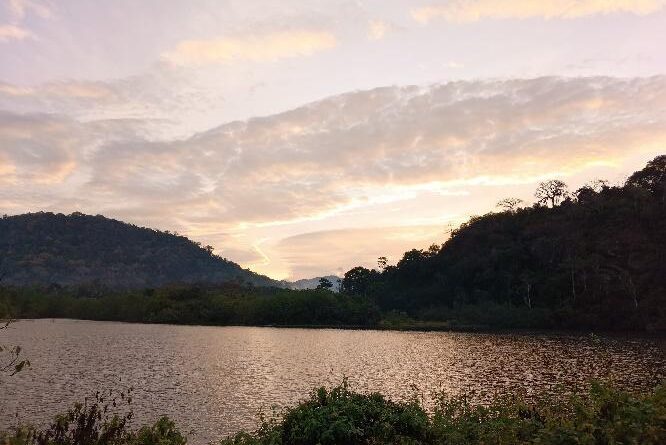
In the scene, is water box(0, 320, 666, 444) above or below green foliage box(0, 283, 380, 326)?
below

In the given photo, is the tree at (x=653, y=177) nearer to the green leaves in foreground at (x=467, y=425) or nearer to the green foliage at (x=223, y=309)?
the green foliage at (x=223, y=309)

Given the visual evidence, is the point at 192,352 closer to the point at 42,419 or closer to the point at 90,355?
the point at 90,355

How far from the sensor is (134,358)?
6309 cm

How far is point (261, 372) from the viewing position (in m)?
52.7

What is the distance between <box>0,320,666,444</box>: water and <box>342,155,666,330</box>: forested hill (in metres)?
37.1

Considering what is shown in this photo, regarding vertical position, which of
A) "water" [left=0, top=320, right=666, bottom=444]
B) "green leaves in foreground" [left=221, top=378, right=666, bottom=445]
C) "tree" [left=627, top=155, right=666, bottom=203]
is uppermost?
"tree" [left=627, top=155, right=666, bottom=203]

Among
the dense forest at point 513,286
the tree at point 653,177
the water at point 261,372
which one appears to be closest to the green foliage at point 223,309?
the dense forest at point 513,286

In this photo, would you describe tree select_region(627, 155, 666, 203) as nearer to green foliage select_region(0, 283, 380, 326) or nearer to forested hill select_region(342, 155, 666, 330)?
forested hill select_region(342, 155, 666, 330)

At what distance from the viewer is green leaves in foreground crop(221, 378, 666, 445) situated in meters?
12.7

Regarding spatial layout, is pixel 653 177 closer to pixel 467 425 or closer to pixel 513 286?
pixel 513 286

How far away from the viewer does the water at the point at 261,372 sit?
33872mm

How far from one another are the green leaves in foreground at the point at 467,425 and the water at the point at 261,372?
7.48 metres

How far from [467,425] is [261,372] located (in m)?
38.4

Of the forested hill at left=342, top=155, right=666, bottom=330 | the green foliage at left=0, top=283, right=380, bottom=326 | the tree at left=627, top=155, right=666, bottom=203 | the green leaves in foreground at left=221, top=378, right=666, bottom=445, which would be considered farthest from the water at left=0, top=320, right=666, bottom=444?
the green foliage at left=0, top=283, right=380, bottom=326
